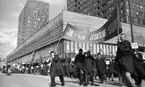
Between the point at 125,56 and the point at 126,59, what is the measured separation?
0.35 feet

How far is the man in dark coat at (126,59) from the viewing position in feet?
18.4

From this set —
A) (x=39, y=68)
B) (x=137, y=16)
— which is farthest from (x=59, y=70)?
(x=137, y=16)

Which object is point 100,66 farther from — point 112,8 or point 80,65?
point 112,8

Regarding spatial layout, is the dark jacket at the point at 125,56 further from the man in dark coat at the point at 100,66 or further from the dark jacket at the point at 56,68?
the man in dark coat at the point at 100,66

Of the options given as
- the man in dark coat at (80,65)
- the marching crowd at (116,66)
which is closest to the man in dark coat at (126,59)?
the marching crowd at (116,66)

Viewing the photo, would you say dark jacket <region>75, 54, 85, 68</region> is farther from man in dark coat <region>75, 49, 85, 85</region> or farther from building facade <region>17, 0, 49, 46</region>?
building facade <region>17, 0, 49, 46</region>

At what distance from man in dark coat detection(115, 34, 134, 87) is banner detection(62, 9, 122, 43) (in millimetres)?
5448

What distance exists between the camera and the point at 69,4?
102 meters

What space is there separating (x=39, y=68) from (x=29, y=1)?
10903 centimetres

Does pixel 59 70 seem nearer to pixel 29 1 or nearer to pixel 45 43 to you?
pixel 45 43

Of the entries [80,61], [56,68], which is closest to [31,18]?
[80,61]

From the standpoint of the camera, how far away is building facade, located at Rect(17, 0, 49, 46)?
12644 centimetres

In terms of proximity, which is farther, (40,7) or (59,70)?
(40,7)

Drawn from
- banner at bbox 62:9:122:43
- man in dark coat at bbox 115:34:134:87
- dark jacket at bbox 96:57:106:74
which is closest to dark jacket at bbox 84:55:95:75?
dark jacket at bbox 96:57:106:74
